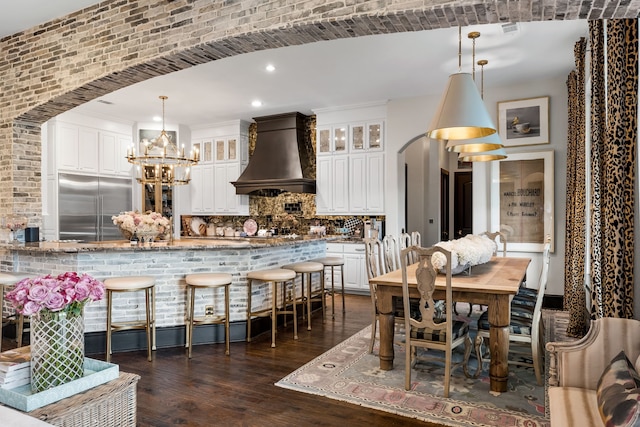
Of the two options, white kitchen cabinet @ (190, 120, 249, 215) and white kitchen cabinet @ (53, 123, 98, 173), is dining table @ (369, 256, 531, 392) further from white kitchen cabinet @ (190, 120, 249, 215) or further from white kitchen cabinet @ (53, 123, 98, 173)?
white kitchen cabinet @ (53, 123, 98, 173)

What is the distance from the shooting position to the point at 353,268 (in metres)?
7.27

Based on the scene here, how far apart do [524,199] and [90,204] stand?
283 inches

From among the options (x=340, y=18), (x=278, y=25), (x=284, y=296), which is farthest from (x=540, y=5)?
(x=284, y=296)

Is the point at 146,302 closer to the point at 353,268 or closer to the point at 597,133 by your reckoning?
the point at 353,268

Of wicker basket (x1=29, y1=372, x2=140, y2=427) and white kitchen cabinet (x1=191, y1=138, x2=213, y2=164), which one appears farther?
white kitchen cabinet (x1=191, y1=138, x2=213, y2=164)

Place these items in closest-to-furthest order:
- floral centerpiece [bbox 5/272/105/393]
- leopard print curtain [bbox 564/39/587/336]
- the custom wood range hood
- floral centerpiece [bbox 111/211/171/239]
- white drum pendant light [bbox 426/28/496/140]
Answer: floral centerpiece [bbox 5/272/105/393] → white drum pendant light [bbox 426/28/496/140] → leopard print curtain [bbox 564/39/587/336] → floral centerpiece [bbox 111/211/171/239] → the custom wood range hood

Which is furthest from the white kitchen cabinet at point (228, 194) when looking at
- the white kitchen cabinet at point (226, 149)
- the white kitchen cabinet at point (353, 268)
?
the white kitchen cabinet at point (353, 268)

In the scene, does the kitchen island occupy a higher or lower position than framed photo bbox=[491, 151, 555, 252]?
lower

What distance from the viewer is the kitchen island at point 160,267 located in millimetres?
4316

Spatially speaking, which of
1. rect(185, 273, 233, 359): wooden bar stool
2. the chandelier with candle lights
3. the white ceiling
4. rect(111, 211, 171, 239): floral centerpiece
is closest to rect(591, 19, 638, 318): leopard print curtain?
the white ceiling

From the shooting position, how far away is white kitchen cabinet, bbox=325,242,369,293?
7188mm

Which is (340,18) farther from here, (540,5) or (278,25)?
(540,5)

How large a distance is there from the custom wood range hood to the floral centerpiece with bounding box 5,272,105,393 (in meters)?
Answer: 5.79

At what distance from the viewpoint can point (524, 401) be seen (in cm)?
312
